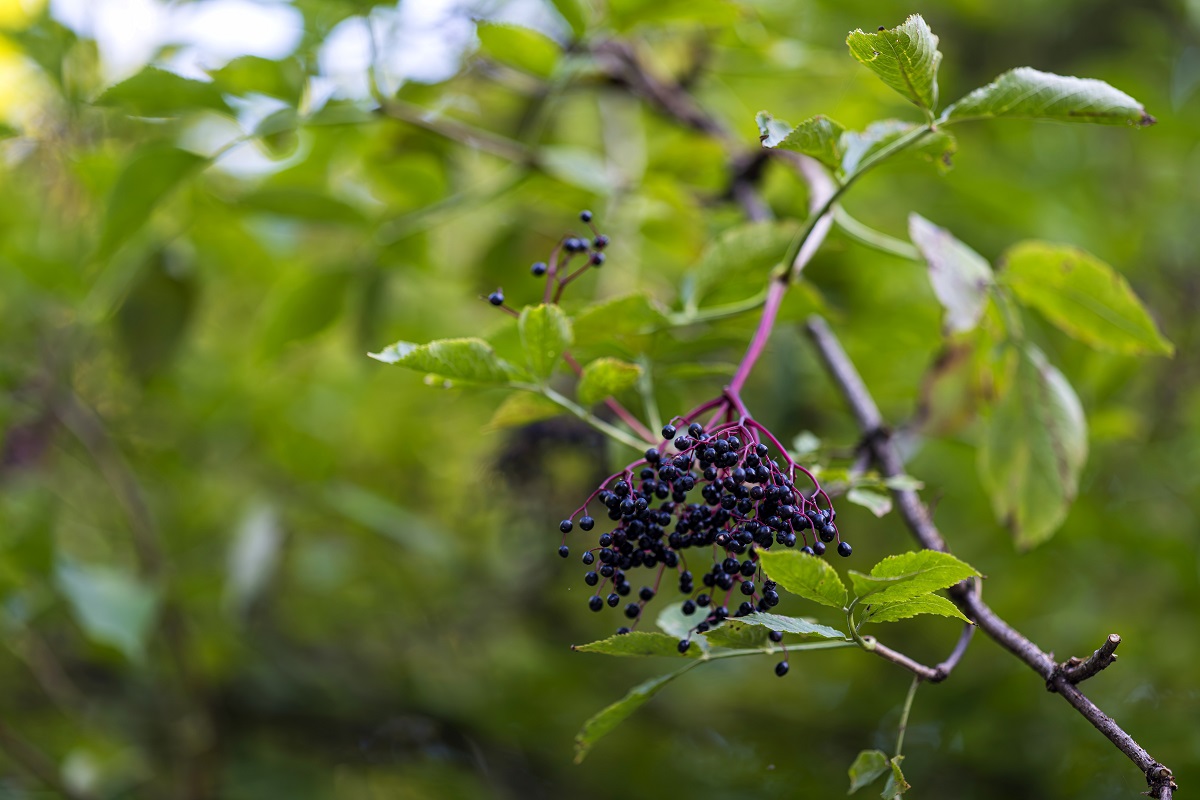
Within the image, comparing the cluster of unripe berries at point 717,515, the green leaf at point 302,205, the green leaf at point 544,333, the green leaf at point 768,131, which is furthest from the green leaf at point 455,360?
the green leaf at point 302,205

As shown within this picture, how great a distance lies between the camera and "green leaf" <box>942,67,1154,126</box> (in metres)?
0.68

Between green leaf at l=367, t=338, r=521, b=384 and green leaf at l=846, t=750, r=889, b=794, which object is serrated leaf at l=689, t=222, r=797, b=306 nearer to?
green leaf at l=367, t=338, r=521, b=384

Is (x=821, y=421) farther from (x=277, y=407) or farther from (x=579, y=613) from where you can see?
(x=277, y=407)

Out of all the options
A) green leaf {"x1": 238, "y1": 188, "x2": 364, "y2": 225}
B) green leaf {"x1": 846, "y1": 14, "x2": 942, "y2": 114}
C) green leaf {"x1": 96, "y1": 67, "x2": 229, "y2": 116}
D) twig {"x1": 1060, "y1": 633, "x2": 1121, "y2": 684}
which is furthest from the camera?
green leaf {"x1": 238, "y1": 188, "x2": 364, "y2": 225}

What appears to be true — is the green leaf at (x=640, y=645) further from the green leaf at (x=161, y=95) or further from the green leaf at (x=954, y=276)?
the green leaf at (x=161, y=95)

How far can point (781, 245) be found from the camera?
0.90 metres

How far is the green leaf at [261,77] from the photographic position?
1.08 meters

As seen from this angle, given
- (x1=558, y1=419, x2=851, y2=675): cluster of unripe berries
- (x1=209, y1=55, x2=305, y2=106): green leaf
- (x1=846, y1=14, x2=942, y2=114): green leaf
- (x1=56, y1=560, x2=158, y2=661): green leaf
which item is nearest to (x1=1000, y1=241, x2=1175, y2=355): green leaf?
(x1=846, y1=14, x2=942, y2=114): green leaf

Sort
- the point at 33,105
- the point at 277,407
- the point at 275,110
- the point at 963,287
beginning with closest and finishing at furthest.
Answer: the point at 963,287 < the point at 275,110 < the point at 277,407 < the point at 33,105

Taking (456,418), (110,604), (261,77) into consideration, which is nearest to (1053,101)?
(261,77)

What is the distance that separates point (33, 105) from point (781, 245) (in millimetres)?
1686

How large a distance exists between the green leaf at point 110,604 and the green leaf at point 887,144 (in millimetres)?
1217

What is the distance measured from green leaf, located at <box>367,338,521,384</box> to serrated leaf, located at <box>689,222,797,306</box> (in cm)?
23

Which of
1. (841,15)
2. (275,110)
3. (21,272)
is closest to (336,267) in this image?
(275,110)
